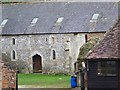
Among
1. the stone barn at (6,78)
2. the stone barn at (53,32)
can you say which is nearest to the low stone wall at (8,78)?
the stone barn at (6,78)

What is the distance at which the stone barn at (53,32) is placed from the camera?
66.4m

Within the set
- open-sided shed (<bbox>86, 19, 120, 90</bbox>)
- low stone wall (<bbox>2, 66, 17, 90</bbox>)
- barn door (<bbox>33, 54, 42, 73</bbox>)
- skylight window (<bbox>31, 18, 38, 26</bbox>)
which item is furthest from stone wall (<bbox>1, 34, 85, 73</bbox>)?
open-sided shed (<bbox>86, 19, 120, 90</bbox>)

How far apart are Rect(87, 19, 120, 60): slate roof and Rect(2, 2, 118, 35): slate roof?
120 feet

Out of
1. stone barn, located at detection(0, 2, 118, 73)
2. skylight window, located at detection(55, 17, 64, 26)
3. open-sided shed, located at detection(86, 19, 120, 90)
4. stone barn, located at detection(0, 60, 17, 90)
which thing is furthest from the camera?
skylight window, located at detection(55, 17, 64, 26)

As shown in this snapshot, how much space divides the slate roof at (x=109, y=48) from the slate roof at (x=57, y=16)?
120ft

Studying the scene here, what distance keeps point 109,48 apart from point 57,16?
135 feet

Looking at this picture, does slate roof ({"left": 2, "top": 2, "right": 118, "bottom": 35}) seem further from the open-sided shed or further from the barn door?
the open-sided shed

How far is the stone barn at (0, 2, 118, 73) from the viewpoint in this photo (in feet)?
218

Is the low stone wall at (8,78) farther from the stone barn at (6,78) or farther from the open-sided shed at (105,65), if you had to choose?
the open-sided shed at (105,65)

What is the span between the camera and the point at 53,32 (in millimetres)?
67000

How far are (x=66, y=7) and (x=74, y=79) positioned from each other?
24.2m

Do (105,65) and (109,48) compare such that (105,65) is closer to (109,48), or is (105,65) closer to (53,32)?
(109,48)

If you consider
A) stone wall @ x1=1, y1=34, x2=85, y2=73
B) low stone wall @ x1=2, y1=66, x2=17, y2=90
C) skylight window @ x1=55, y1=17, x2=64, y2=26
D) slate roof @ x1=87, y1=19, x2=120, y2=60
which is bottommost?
low stone wall @ x1=2, y1=66, x2=17, y2=90

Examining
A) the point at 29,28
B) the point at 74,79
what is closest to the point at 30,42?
the point at 29,28
